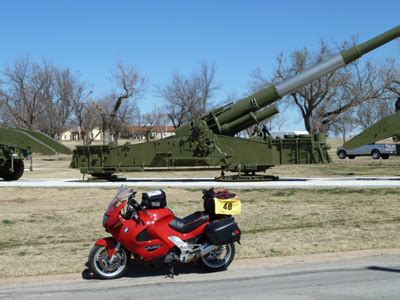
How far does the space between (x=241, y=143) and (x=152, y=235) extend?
1416cm

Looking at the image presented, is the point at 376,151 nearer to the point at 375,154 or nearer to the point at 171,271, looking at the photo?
the point at 375,154

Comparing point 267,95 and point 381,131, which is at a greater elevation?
point 267,95

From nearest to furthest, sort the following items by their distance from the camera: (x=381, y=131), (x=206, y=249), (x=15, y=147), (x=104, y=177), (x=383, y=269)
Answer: (x=206, y=249), (x=383, y=269), (x=381, y=131), (x=15, y=147), (x=104, y=177)

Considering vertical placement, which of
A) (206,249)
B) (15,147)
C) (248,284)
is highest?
(15,147)

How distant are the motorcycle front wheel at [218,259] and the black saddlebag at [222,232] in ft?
0.90

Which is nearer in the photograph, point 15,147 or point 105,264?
point 105,264

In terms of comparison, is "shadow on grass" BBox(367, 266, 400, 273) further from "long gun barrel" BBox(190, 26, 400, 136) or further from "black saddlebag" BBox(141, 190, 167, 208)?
"long gun barrel" BBox(190, 26, 400, 136)

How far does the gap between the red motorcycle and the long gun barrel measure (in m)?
14.0

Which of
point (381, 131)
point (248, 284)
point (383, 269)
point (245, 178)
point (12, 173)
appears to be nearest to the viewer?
point (248, 284)

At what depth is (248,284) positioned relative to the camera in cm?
668

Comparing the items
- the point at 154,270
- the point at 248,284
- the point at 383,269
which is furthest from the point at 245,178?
the point at 248,284

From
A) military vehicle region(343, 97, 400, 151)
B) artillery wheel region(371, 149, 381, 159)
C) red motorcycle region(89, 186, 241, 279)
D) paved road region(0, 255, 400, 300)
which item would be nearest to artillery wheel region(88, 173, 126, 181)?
military vehicle region(343, 97, 400, 151)

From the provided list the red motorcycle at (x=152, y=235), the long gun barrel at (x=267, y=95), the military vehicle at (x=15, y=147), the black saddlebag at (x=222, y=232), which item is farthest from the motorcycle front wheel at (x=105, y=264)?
the military vehicle at (x=15, y=147)

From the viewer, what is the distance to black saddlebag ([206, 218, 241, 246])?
702 centimetres
